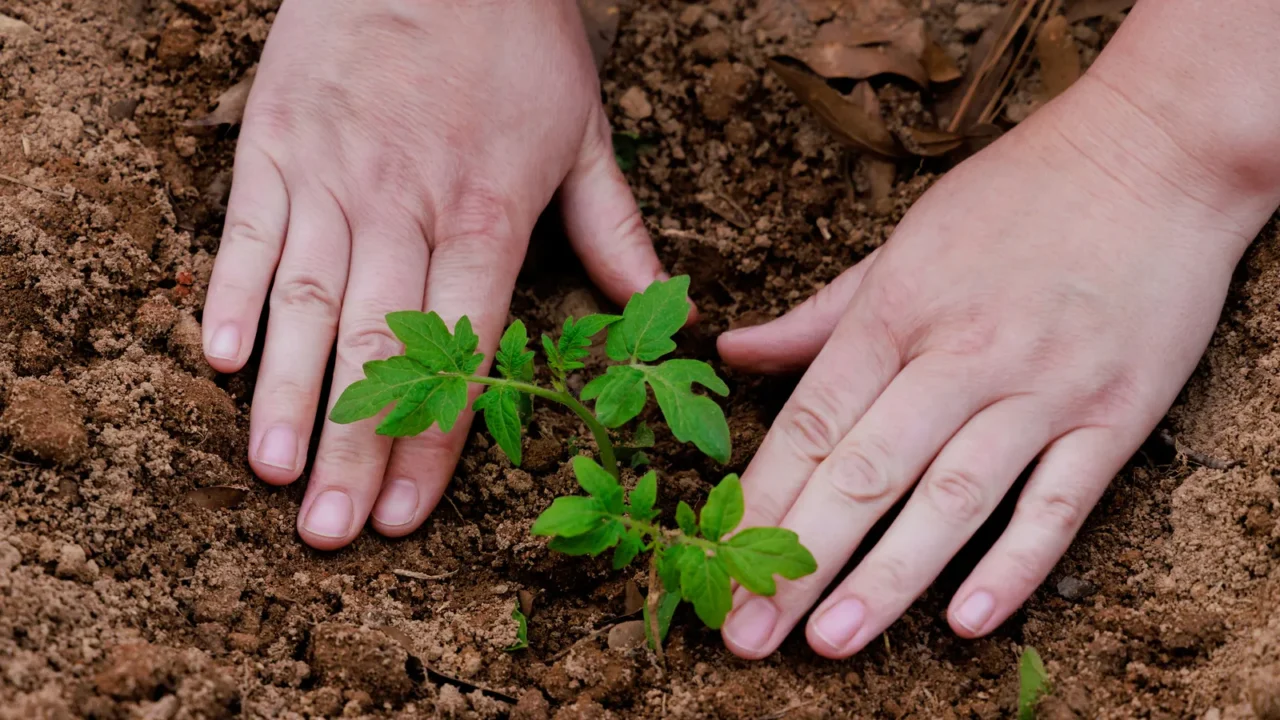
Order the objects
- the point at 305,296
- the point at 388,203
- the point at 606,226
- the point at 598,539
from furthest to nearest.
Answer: the point at 606,226 < the point at 388,203 < the point at 305,296 < the point at 598,539

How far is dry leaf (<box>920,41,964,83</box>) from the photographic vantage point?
10.6 feet

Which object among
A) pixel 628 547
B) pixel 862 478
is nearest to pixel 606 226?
pixel 862 478

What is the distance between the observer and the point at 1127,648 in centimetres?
204

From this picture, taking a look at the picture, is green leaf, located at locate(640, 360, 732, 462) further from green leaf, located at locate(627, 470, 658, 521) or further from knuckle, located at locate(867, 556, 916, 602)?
knuckle, located at locate(867, 556, 916, 602)

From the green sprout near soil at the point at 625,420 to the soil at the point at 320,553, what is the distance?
12.6 inches

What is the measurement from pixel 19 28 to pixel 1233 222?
3.24 m

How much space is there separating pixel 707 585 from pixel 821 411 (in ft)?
2.28

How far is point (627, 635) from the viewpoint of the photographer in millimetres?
2133

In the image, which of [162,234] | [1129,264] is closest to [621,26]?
[162,234]

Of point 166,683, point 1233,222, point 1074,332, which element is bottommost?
point 166,683

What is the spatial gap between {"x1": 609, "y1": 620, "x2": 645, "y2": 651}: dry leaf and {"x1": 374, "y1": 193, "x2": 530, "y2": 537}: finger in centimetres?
54

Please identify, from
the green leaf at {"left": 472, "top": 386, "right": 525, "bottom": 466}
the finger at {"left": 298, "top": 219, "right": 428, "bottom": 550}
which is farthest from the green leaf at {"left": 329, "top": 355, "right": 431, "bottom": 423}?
the finger at {"left": 298, "top": 219, "right": 428, "bottom": 550}

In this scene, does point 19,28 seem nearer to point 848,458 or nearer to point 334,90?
point 334,90

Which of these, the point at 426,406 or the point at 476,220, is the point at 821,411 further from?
the point at 476,220
